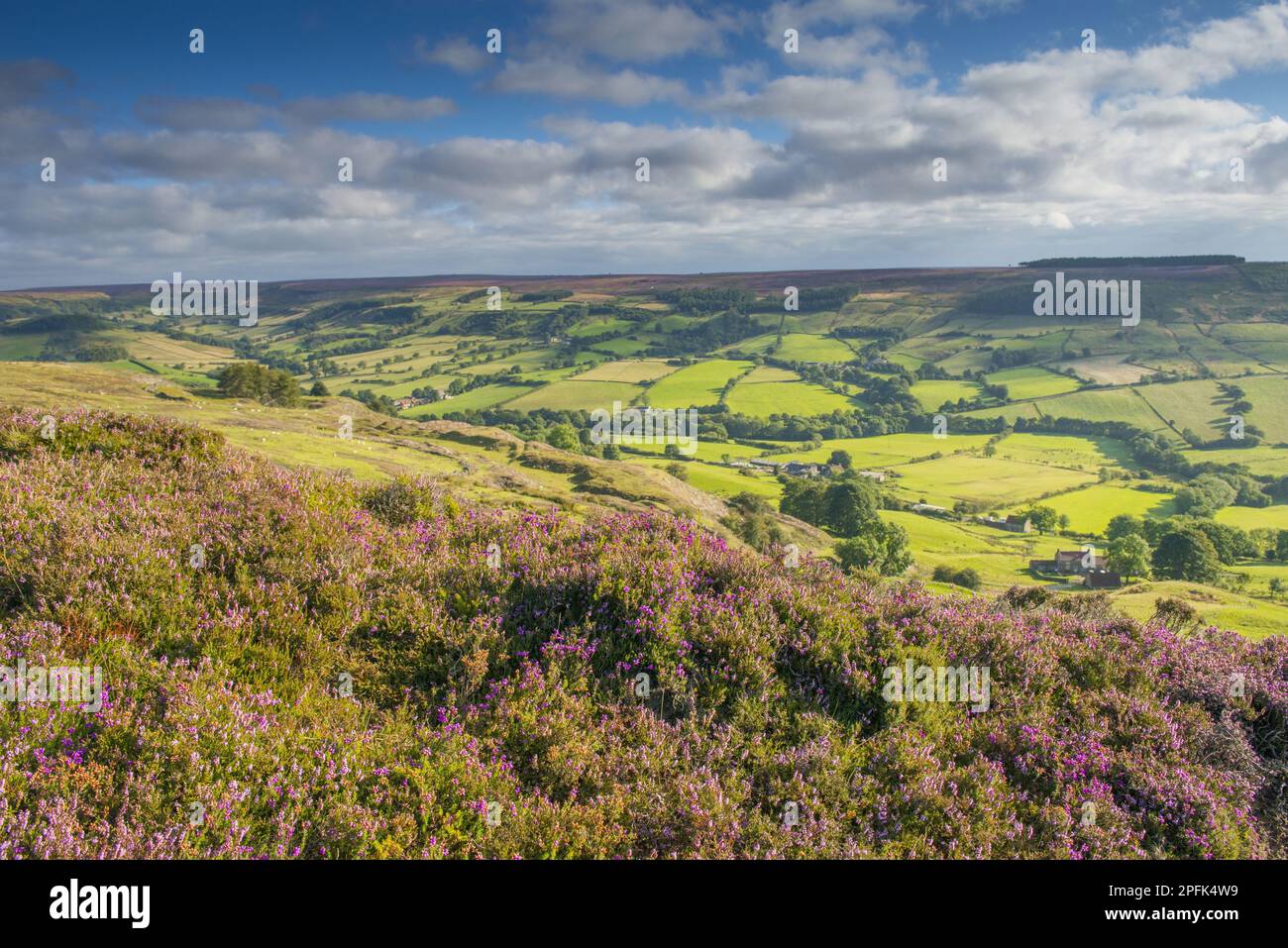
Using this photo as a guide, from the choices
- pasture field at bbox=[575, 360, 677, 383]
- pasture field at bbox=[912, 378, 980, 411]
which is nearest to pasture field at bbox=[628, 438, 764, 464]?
pasture field at bbox=[575, 360, 677, 383]

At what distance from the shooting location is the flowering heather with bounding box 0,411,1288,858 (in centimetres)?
423

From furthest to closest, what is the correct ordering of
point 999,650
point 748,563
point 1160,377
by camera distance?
point 1160,377 → point 748,563 → point 999,650

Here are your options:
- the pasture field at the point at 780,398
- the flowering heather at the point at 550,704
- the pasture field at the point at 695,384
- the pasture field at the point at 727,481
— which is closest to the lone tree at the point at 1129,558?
the pasture field at the point at 727,481

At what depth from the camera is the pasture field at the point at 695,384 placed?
15550cm

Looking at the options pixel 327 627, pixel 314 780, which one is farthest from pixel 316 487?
pixel 314 780

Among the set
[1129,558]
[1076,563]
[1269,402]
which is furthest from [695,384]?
[1269,402]

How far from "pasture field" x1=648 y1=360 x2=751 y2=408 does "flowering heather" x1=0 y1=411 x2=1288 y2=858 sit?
143262mm

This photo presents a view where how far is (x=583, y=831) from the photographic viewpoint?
167 inches

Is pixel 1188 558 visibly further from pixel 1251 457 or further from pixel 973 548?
pixel 1251 457

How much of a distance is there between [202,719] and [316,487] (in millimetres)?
4401

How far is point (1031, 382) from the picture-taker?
171750 mm

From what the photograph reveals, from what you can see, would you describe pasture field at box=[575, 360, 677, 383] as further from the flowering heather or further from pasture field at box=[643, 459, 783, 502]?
the flowering heather

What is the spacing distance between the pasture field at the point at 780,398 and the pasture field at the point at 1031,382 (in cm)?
4024
